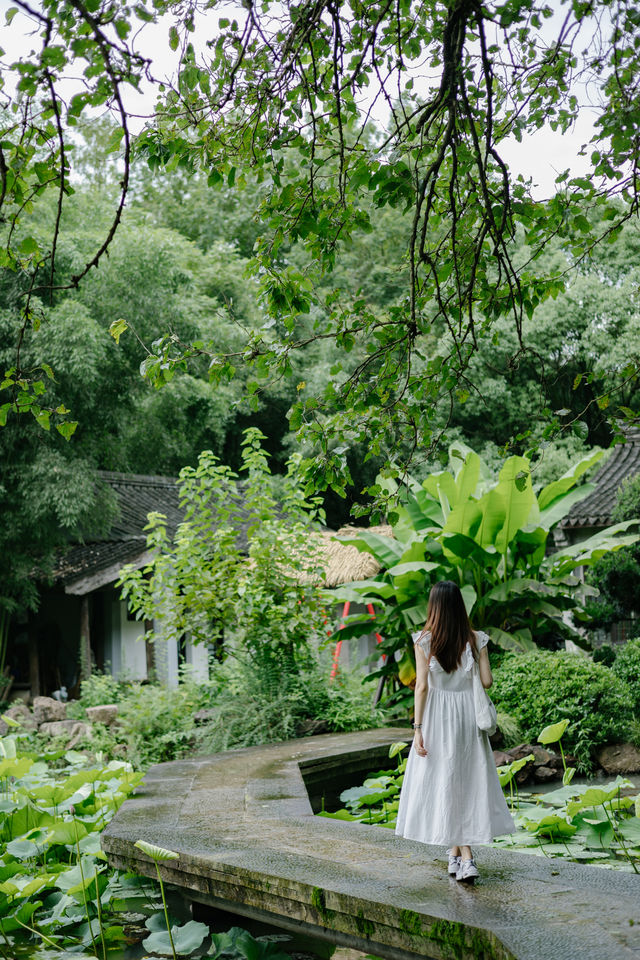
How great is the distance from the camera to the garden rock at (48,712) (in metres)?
12.1

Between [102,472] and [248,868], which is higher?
[102,472]

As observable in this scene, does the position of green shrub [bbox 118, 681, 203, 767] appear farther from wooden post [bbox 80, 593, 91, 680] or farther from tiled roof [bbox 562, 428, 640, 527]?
tiled roof [bbox 562, 428, 640, 527]

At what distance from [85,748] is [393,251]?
18672mm

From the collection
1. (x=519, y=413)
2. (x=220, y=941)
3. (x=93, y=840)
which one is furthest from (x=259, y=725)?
(x=519, y=413)

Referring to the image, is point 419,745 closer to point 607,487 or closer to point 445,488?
point 445,488

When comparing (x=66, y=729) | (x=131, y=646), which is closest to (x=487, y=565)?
(x=66, y=729)

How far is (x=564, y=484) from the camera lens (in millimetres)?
10320

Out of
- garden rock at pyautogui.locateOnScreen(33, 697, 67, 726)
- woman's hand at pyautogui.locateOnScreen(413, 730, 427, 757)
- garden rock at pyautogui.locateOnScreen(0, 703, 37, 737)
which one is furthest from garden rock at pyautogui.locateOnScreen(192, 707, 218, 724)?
woman's hand at pyautogui.locateOnScreen(413, 730, 427, 757)

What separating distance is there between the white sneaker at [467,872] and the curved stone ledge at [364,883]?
2.0 inches

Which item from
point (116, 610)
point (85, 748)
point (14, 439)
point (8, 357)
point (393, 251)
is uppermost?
point (393, 251)

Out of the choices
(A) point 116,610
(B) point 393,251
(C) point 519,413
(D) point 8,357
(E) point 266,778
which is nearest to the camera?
(E) point 266,778

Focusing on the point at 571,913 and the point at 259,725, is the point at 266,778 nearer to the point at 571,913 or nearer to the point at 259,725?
the point at 259,725

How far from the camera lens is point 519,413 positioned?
21234mm

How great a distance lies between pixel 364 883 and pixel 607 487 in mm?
15000
